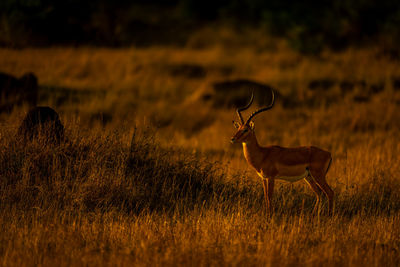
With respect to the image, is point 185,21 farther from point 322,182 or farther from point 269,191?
point 269,191

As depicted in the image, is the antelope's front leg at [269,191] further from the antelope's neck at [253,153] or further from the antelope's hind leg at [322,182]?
the antelope's hind leg at [322,182]

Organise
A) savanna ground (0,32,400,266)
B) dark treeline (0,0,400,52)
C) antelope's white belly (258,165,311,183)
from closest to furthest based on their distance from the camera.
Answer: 1. savanna ground (0,32,400,266)
2. antelope's white belly (258,165,311,183)
3. dark treeline (0,0,400,52)

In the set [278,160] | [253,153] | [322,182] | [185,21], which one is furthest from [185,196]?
[185,21]

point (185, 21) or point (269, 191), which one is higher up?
point (185, 21)

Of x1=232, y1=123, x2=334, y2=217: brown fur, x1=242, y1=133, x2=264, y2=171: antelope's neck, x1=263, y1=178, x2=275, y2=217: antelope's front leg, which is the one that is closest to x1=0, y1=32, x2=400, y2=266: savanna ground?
x1=263, y1=178, x2=275, y2=217: antelope's front leg

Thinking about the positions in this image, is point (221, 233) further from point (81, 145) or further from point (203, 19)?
point (203, 19)

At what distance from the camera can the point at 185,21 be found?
28766 millimetres

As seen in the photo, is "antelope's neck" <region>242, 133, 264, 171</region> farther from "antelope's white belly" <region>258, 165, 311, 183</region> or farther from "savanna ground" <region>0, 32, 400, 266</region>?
"savanna ground" <region>0, 32, 400, 266</region>

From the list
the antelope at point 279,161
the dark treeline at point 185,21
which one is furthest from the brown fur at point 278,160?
the dark treeline at point 185,21

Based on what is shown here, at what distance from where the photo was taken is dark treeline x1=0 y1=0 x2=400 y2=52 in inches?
674

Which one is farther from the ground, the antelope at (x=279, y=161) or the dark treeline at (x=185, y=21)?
the dark treeline at (x=185, y=21)

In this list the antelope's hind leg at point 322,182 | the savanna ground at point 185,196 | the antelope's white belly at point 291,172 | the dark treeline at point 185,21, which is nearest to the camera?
the savanna ground at point 185,196

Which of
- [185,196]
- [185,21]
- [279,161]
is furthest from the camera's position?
[185,21]

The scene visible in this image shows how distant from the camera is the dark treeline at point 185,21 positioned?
56.1 ft
